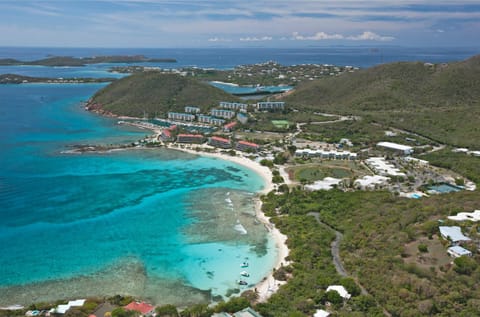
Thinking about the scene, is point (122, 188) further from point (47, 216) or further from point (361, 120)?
point (361, 120)

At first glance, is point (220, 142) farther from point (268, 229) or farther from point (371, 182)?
point (268, 229)

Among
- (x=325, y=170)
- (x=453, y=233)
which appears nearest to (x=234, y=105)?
(x=325, y=170)

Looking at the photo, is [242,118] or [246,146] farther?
[242,118]

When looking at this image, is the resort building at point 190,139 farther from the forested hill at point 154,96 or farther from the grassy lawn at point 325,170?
the forested hill at point 154,96

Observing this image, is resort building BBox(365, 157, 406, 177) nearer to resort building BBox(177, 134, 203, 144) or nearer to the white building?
the white building

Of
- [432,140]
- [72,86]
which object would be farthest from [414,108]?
[72,86]

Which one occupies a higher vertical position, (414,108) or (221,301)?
(414,108)

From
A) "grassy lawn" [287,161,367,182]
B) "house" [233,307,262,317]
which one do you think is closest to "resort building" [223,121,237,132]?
"grassy lawn" [287,161,367,182]

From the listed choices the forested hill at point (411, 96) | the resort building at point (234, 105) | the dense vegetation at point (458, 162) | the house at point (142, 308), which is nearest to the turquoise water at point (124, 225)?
the house at point (142, 308)
